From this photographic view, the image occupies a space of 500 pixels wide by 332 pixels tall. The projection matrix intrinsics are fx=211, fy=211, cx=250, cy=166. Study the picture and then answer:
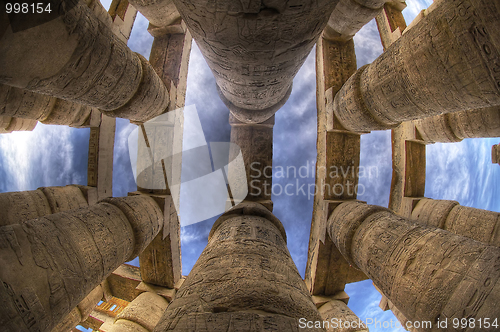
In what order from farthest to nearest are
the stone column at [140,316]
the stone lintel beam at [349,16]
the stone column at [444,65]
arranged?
the stone lintel beam at [349,16] < the stone column at [140,316] < the stone column at [444,65]

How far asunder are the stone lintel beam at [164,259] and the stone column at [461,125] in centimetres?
670

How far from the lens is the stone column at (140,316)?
445 centimetres

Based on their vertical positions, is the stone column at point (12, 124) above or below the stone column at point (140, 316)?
above

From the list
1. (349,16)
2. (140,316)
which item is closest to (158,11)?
(349,16)

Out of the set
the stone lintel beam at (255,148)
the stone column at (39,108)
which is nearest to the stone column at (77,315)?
the stone column at (39,108)

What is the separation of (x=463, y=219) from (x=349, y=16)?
5.19 metres

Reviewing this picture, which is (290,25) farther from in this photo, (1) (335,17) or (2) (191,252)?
(2) (191,252)

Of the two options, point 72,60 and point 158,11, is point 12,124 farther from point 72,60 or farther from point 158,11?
point 72,60

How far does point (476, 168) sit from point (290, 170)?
395 inches

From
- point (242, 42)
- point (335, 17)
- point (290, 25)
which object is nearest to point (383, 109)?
point (290, 25)

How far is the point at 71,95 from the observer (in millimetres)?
2449

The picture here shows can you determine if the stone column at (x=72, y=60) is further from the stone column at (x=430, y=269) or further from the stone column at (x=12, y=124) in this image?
the stone column at (x=430, y=269)

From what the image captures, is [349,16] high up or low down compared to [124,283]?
up

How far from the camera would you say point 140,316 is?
4656 millimetres
